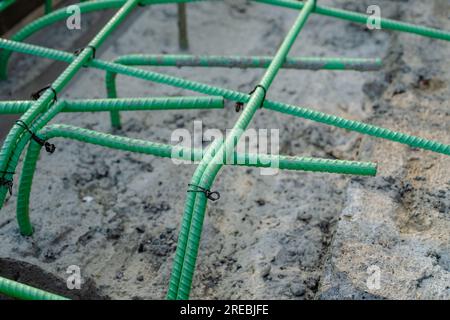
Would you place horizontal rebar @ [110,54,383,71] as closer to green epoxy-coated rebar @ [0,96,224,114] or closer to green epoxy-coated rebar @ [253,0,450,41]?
green epoxy-coated rebar @ [253,0,450,41]

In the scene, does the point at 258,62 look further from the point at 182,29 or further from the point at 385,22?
the point at 182,29

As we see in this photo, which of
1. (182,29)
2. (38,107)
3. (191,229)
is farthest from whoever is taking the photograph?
(182,29)

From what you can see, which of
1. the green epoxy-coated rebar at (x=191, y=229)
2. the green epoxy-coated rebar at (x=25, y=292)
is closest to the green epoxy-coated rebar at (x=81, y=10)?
the green epoxy-coated rebar at (x=191, y=229)

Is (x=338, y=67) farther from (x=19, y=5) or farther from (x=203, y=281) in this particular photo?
(x=19, y=5)

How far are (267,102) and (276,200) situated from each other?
0.66 meters

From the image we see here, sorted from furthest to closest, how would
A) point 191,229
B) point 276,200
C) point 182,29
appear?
point 182,29
point 276,200
point 191,229

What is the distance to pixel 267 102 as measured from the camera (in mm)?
2986

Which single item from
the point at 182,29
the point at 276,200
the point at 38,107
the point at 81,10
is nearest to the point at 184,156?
the point at 38,107

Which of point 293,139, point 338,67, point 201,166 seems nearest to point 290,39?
point 338,67

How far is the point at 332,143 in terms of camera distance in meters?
3.77

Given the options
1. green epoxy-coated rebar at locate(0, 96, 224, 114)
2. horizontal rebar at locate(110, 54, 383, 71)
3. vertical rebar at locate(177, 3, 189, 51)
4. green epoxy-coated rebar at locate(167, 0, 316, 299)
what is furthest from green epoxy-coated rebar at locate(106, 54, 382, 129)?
vertical rebar at locate(177, 3, 189, 51)

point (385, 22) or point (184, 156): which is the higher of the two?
point (385, 22)

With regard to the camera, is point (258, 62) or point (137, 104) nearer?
point (137, 104)
